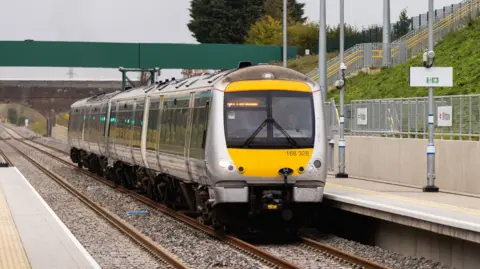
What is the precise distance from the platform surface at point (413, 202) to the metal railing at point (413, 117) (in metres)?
1.80

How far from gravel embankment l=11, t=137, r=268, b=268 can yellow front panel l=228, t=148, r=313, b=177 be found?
1.42 metres

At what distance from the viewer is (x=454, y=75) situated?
125 feet

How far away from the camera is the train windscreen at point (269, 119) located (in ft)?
61.0

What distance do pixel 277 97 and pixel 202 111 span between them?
1.64 m

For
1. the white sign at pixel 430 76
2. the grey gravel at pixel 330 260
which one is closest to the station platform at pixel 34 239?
the grey gravel at pixel 330 260

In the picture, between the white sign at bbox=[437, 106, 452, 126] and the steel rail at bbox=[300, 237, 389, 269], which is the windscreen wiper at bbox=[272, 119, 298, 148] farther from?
the white sign at bbox=[437, 106, 452, 126]

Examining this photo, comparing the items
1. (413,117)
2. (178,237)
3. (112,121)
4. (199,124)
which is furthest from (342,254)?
(112,121)

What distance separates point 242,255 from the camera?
16.7m

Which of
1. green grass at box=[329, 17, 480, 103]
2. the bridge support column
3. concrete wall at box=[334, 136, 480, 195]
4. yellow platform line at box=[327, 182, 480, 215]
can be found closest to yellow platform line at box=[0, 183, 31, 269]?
yellow platform line at box=[327, 182, 480, 215]

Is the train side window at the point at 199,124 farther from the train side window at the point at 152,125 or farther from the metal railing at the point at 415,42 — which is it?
the metal railing at the point at 415,42

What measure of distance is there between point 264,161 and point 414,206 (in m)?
2.72

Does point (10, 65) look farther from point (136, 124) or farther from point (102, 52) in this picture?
point (136, 124)

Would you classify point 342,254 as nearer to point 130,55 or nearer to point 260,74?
point 260,74

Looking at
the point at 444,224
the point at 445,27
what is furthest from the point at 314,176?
the point at 445,27
